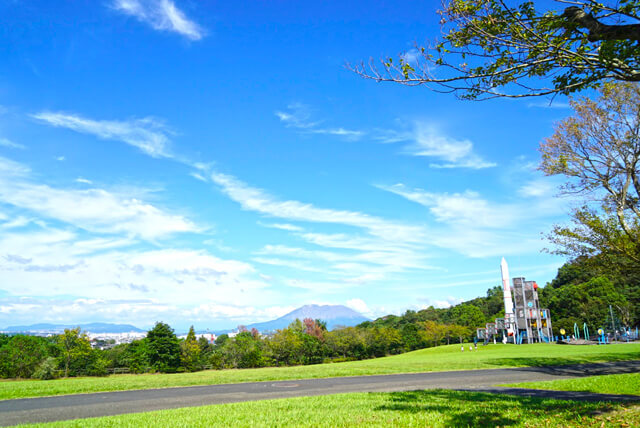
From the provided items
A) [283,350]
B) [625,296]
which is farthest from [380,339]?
[625,296]

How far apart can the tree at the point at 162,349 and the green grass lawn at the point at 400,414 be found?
5106 centimetres

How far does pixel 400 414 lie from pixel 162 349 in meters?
56.4

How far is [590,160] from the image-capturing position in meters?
19.4

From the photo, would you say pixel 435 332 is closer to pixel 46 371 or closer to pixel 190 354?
pixel 190 354

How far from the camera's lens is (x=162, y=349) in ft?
188

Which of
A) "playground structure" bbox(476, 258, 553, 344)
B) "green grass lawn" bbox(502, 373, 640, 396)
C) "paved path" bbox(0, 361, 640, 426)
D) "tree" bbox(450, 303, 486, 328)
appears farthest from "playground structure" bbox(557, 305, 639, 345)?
"paved path" bbox(0, 361, 640, 426)

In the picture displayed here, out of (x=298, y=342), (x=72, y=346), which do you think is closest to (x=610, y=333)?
(x=298, y=342)

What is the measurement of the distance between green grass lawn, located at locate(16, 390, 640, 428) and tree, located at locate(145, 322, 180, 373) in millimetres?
51059

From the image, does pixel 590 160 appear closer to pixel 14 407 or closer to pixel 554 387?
pixel 554 387

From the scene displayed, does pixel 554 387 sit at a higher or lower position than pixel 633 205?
lower

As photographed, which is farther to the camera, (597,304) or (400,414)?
(597,304)

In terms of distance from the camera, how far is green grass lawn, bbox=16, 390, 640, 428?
310 inches

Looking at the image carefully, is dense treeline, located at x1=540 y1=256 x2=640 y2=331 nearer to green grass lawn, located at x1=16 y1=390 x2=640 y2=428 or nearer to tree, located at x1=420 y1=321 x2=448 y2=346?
tree, located at x1=420 y1=321 x2=448 y2=346

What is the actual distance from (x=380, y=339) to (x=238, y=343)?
28269 mm
